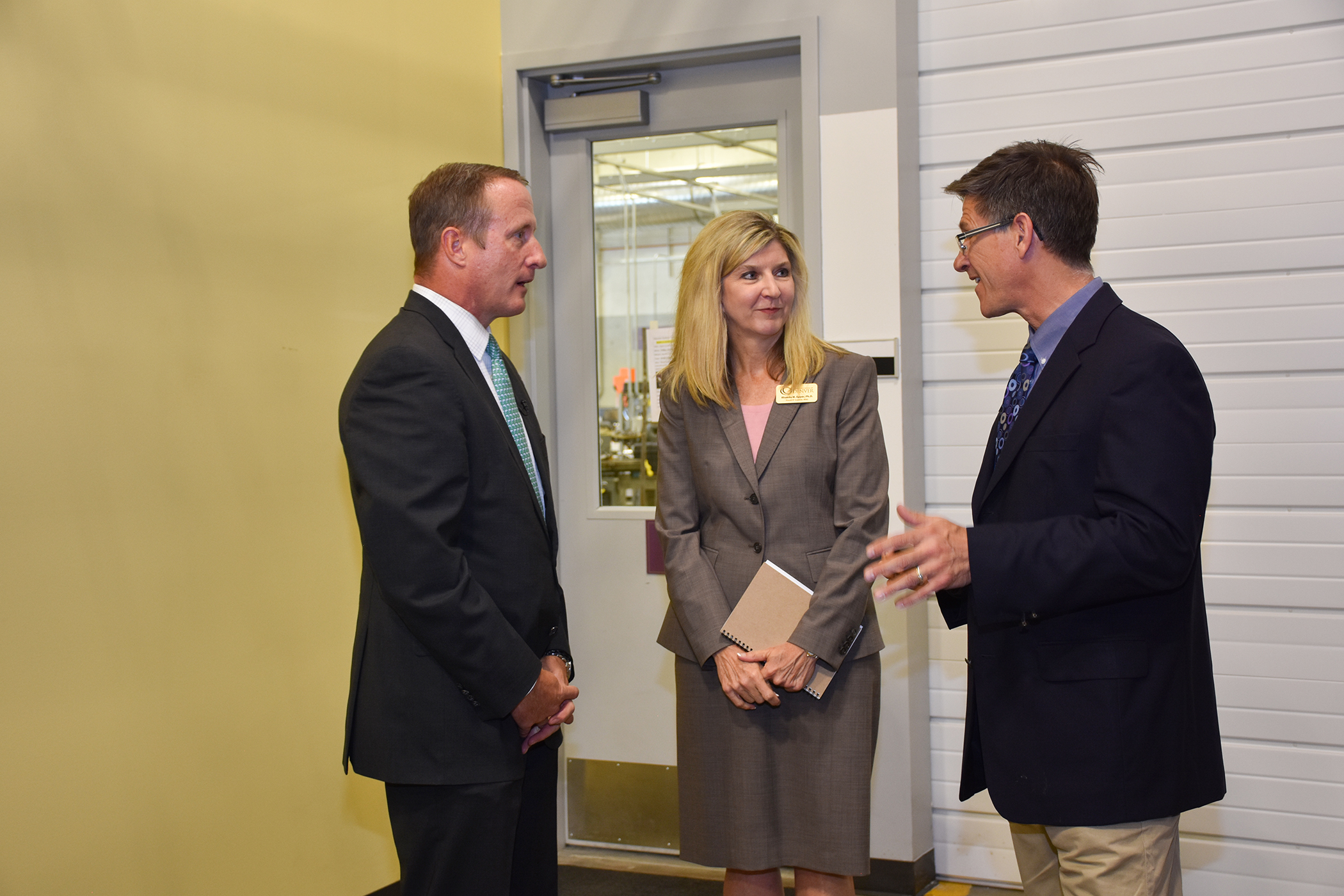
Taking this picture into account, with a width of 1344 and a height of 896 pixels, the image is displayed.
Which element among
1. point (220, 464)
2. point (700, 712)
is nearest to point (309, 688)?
point (220, 464)

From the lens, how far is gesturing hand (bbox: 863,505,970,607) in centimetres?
172

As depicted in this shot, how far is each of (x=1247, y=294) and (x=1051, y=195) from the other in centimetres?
185

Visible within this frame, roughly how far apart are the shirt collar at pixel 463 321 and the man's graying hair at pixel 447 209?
0.07 m

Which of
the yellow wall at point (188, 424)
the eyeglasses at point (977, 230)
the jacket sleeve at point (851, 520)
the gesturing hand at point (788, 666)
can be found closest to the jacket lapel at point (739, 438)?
the jacket sleeve at point (851, 520)

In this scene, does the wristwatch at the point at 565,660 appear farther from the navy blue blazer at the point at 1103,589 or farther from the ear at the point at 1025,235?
the ear at the point at 1025,235

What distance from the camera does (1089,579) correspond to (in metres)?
1.69

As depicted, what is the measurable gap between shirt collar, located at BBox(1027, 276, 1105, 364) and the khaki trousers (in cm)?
87

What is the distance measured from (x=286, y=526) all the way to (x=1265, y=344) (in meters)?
3.20

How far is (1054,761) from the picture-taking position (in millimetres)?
1793

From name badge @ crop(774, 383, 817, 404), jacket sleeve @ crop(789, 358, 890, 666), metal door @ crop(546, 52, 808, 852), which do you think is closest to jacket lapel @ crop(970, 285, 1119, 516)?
jacket sleeve @ crop(789, 358, 890, 666)

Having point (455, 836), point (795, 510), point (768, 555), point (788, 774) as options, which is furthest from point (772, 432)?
point (455, 836)

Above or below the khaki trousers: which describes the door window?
above

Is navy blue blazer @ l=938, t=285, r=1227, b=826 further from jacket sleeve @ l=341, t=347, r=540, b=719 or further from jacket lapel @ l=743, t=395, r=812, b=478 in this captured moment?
jacket sleeve @ l=341, t=347, r=540, b=719

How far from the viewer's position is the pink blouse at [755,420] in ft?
8.54
